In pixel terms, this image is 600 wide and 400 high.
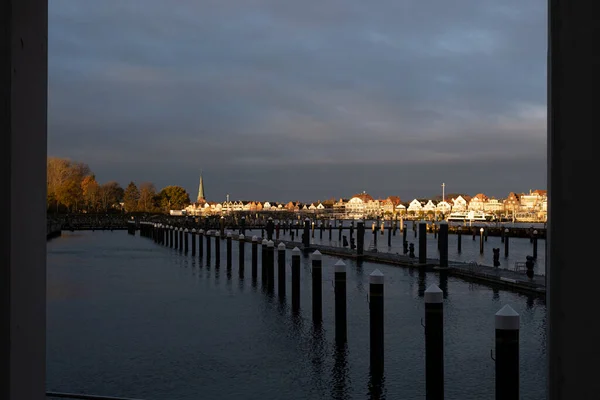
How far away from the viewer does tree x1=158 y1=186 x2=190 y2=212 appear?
157225 mm

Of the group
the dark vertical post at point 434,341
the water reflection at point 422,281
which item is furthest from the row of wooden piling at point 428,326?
the water reflection at point 422,281

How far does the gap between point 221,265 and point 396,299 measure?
1661 cm

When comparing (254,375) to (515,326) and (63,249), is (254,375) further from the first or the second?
(63,249)

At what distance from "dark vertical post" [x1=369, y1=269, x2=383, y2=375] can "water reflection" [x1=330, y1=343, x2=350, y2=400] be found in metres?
0.67

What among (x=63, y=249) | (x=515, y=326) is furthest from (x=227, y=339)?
(x=63, y=249)

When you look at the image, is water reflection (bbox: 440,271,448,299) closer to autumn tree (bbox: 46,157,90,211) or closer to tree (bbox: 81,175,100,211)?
autumn tree (bbox: 46,157,90,211)

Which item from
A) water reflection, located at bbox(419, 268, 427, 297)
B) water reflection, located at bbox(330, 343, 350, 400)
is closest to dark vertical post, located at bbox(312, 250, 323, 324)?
water reflection, located at bbox(330, 343, 350, 400)

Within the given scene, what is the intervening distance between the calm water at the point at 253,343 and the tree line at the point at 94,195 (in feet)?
260

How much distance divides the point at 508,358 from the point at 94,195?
400 feet

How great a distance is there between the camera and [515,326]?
7328 mm

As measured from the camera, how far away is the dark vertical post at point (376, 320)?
39.3ft

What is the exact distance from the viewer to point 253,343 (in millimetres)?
16000
